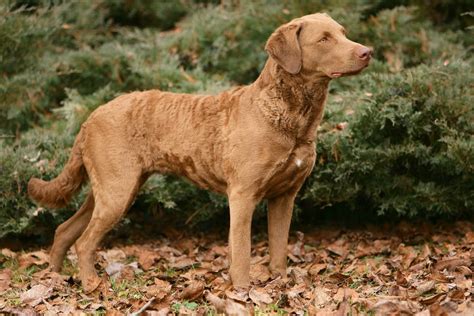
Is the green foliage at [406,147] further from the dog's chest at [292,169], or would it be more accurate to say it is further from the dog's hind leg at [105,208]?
the dog's hind leg at [105,208]

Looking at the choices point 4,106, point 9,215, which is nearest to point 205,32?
point 4,106

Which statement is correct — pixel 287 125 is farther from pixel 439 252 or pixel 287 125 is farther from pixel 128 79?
pixel 128 79

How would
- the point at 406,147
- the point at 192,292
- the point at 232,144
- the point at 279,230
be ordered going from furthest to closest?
the point at 406,147, the point at 279,230, the point at 232,144, the point at 192,292

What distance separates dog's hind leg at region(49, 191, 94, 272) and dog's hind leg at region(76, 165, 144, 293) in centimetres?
38

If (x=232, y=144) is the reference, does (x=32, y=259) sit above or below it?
below

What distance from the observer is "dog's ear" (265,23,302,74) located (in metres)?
4.66

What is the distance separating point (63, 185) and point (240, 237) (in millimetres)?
1727

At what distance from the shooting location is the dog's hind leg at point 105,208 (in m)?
5.37

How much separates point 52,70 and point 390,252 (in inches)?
181

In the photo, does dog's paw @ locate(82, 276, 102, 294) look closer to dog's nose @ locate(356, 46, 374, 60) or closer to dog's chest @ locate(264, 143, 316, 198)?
dog's chest @ locate(264, 143, 316, 198)

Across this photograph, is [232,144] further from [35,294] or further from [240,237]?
A: [35,294]

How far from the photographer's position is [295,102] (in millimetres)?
4793

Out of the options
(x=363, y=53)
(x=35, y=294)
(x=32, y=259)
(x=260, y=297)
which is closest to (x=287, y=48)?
(x=363, y=53)

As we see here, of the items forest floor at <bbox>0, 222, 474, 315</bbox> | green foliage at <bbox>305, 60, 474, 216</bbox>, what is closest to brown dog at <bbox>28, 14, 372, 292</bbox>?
forest floor at <bbox>0, 222, 474, 315</bbox>
